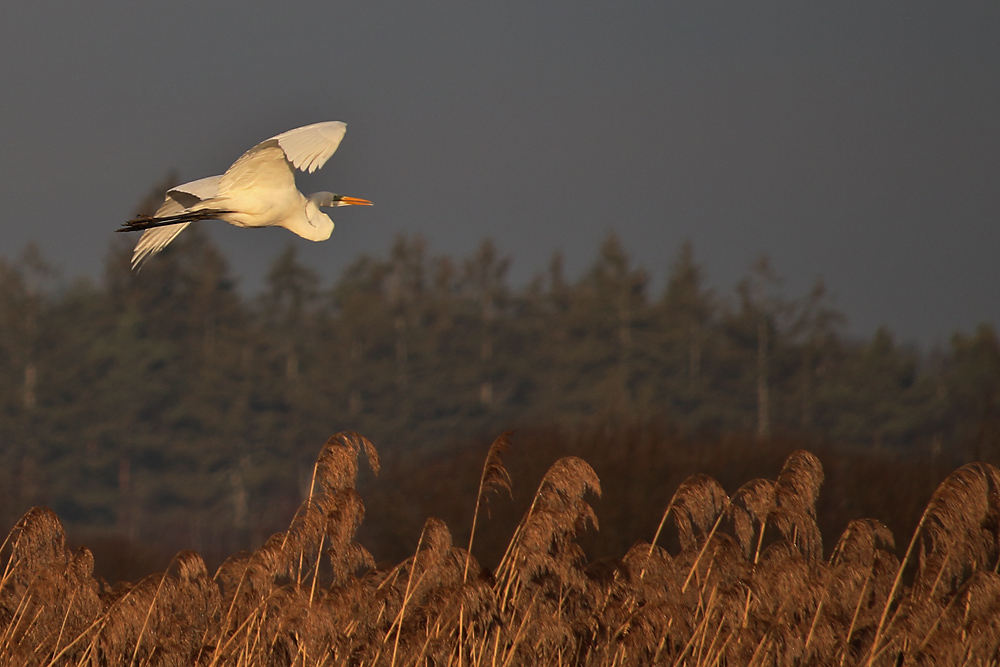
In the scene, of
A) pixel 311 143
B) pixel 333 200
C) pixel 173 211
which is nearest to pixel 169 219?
pixel 173 211

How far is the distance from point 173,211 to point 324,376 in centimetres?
4714

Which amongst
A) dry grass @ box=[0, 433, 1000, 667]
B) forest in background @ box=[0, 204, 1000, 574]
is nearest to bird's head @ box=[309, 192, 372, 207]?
Answer: dry grass @ box=[0, 433, 1000, 667]

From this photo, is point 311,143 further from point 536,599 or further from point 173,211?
point 536,599

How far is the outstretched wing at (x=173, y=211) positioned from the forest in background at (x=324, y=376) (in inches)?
1536

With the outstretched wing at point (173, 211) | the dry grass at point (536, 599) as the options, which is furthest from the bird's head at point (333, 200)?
the dry grass at point (536, 599)

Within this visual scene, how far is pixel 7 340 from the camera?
52.6 m

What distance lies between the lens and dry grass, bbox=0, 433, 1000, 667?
5.55 metres

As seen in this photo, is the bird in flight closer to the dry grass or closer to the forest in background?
the dry grass

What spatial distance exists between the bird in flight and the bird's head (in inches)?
40.2

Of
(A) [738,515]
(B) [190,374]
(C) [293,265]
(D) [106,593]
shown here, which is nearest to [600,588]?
(A) [738,515]

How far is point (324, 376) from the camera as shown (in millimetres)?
55000

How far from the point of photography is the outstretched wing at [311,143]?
7652 mm

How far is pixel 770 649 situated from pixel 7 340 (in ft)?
170

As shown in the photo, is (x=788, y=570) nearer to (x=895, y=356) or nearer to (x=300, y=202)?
(x=300, y=202)
